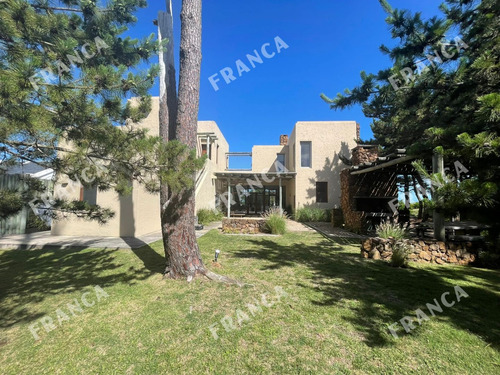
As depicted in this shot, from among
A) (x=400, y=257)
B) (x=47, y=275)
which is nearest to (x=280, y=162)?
(x=400, y=257)

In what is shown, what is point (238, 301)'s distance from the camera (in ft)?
11.2

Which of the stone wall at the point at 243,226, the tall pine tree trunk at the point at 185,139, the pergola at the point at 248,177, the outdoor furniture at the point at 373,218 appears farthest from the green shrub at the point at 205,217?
the outdoor furniture at the point at 373,218

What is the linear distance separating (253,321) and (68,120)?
11.3 feet

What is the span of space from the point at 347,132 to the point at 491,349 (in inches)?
556

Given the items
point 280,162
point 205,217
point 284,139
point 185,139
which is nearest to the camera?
point 185,139

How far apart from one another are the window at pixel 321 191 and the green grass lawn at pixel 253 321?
936 cm

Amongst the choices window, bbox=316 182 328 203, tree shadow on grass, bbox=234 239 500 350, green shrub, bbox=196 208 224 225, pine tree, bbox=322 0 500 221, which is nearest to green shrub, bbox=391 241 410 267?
tree shadow on grass, bbox=234 239 500 350

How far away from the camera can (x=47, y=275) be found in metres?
4.62

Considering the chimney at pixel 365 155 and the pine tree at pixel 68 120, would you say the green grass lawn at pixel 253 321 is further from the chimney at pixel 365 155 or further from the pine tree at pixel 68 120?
the chimney at pixel 365 155

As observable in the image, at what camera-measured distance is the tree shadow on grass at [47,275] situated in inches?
135

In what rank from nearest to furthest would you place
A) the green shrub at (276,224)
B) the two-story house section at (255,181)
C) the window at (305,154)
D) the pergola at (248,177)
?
the two-story house section at (255,181) → the green shrub at (276,224) → the pergola at (248,177) → the window at (305,154)

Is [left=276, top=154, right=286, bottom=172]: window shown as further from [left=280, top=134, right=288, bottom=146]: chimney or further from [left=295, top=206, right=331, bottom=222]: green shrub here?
[left=295, top=206, right=331, bottom=222]: green shrub

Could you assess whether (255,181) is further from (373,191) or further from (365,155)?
(373,191)

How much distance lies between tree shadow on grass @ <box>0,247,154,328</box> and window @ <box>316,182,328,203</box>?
37.9 ft
